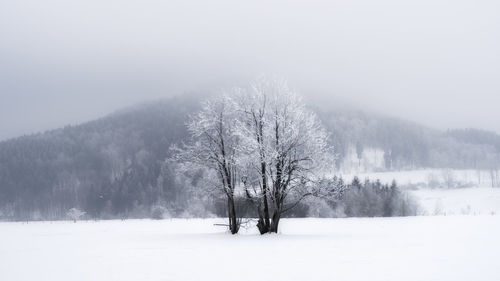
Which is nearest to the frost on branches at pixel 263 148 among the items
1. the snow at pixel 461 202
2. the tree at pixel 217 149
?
the tree at pixel 217 149

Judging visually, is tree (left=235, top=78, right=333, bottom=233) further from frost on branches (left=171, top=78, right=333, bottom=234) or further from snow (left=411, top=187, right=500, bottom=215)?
snow (left=411, top=187, right=500, bottom=215)

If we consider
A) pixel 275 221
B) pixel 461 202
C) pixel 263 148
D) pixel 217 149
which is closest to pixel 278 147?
pixel 263 148

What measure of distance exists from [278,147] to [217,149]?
27.0ft

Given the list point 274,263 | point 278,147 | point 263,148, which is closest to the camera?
point 274,263

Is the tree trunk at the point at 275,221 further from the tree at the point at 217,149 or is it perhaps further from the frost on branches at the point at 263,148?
the tree at the point at 217,149

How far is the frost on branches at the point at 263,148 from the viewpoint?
41.0 meters

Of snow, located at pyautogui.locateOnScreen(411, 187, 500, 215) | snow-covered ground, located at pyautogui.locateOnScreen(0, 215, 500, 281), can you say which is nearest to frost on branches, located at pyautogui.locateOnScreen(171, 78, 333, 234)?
snow-covered ground, located at pyautogui.locateOnScreen(0, 215, 500, 281)

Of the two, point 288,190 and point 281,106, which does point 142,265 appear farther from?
point 281,106

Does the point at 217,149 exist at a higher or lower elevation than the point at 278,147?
higher

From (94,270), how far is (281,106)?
25493 millimetres

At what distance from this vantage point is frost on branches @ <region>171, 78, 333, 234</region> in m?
41.0

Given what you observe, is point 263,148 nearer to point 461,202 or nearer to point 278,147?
point 278,147

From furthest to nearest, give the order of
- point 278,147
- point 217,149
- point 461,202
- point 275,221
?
point 461,202 → point 217,149 → point 275,221 → point 278,147

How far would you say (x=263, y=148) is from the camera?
41.4 meters
